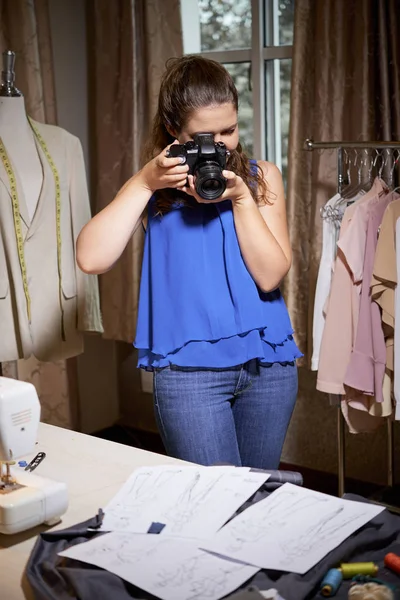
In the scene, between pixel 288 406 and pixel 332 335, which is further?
pixel 332 335

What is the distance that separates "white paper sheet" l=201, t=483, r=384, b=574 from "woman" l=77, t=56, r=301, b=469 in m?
0.37

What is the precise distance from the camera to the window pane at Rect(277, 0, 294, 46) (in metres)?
3.33

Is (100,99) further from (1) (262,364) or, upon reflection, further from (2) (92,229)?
(1) (262,364)

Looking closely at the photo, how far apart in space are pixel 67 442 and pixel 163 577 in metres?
0.62

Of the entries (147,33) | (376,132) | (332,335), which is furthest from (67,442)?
(147,33)

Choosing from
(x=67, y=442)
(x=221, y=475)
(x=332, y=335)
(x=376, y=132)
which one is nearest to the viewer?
(x=221, y=475)

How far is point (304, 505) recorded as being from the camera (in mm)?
1293

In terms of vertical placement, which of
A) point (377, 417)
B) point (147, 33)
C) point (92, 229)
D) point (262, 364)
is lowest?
point (377, 417)

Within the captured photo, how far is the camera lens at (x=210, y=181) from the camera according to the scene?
1.61 metres

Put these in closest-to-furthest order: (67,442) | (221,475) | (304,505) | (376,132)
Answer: (304,505) → (221,475) → (67,442) → (376,132)

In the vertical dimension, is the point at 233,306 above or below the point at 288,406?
above

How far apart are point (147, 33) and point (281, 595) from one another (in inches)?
108

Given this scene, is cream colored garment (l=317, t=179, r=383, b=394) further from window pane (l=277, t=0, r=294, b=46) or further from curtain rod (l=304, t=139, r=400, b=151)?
window pane (l=277, t=0, r=294, b=46)

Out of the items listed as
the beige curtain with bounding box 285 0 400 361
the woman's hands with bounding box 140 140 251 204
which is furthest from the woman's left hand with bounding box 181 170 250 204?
the beige curtain with bounding box 285 0 400 361
